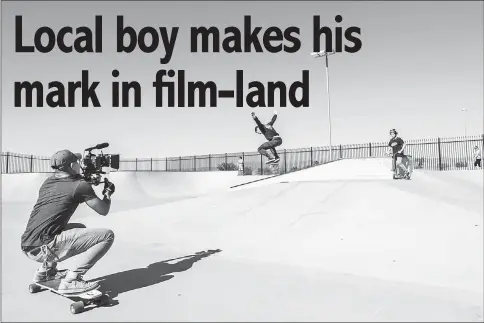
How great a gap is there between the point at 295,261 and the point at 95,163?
3.60 m

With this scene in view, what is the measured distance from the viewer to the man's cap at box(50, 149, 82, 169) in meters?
4.34

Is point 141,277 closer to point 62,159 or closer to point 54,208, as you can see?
point 54,208

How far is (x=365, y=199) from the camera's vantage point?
953 centimetres

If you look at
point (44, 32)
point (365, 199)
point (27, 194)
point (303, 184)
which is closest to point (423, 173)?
point (303, 184)

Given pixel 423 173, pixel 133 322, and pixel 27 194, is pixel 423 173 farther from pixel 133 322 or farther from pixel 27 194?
pixel 27 194

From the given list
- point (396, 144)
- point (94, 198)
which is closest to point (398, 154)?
point (396, 144)

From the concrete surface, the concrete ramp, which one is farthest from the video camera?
the concrete ramp

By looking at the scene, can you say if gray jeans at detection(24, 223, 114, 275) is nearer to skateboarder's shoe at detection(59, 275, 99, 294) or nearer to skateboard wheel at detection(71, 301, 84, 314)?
skateboarder's shoe at detection(59, 275, 99, 294)

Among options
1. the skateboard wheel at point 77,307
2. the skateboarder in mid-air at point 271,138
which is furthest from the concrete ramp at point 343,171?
the skateboard wheel at point 77,307

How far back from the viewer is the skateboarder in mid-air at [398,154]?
1202 centimetres

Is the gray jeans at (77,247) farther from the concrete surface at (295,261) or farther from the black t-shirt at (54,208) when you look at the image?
the concrete surface at (295,261)

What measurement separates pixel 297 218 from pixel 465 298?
15.5 ft

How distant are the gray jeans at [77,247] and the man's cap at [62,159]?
0.73 m

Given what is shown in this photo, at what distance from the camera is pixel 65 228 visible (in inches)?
170
